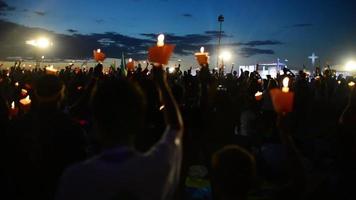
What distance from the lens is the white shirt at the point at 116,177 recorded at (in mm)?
2242

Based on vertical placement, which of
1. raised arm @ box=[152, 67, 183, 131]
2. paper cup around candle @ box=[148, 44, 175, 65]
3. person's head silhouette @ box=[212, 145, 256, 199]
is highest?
paper cup around candle @ box=[148, 44, 175, 65]

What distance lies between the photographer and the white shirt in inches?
88.3

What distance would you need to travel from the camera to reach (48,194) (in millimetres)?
3754

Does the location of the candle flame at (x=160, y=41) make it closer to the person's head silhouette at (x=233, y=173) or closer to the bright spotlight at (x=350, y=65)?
the person's head silhouette at (x=233, y=173)

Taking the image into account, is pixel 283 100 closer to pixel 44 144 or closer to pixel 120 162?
pixel 120 162

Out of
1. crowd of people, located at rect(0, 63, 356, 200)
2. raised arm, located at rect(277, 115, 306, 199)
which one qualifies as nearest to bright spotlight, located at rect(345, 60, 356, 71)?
crowd of people, located at rect(0, 63, 356, 200)

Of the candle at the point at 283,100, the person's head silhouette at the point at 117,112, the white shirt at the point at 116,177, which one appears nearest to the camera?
the white shirt at the point at 116,177

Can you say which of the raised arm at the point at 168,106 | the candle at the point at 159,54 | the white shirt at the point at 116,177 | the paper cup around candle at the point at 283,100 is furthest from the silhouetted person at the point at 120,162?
the paper cup around candle at the point at 283,100

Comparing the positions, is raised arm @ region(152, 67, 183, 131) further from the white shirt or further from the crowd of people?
the white shirt

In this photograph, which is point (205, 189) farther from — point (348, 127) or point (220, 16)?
point (220, 16)

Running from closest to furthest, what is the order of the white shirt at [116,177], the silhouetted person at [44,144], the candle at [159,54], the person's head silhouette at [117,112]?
the white shirt at [116,177] < the person's head silhouette at [117,112] < the candle at [159,54] < the silhouetted person at [44,144]

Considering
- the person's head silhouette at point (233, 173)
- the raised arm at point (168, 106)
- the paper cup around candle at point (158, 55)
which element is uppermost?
the paper cup around candle at point (158, 55)

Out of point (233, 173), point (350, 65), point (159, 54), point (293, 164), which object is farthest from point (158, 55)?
point (350, 65)

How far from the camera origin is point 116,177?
225cm
